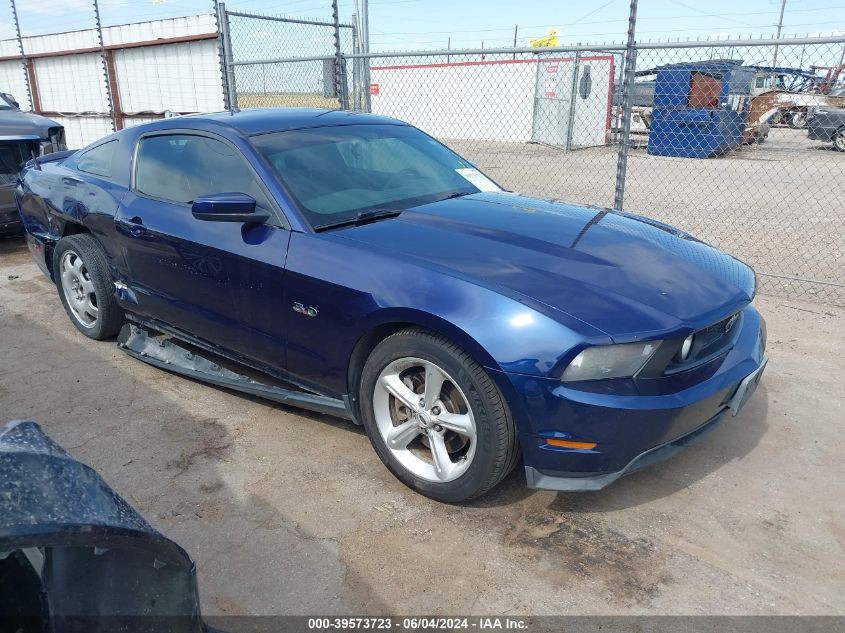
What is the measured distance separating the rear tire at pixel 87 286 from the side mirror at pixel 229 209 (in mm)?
1573

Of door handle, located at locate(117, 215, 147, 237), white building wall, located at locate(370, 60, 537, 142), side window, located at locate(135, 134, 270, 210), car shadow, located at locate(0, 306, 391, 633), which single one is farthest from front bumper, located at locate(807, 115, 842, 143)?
car shadow, located at locate(0, 306, 391, 633)

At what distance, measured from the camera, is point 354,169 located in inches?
141

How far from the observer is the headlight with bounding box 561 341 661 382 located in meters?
2.42

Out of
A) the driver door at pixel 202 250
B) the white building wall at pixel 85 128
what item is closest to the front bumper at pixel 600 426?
the driver door at pixel 202 250

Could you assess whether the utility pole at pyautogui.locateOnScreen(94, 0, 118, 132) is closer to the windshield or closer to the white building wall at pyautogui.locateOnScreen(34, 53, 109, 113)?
the white building wall at pyautogui.locateOnScreen(34, 53, 109, 113)

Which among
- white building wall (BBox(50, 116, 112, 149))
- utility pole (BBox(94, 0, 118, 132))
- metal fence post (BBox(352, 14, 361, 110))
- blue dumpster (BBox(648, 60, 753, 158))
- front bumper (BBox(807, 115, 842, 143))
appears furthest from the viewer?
blue dumpster (BBox(648, 60, 753, 158))

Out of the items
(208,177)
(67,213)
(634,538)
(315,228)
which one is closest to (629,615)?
(634,538)

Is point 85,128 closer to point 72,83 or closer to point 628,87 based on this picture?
point 72,83

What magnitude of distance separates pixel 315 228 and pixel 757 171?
1374 cm

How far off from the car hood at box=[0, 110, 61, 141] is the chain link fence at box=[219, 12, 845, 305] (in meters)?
2.42

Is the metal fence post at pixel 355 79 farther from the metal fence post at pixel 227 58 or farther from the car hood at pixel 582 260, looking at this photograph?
the car hood at pixel 582 260

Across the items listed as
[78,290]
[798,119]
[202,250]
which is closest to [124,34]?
[78,290]

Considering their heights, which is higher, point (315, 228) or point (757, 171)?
point (315, 228)

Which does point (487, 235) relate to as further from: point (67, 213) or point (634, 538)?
point (67, 213)
